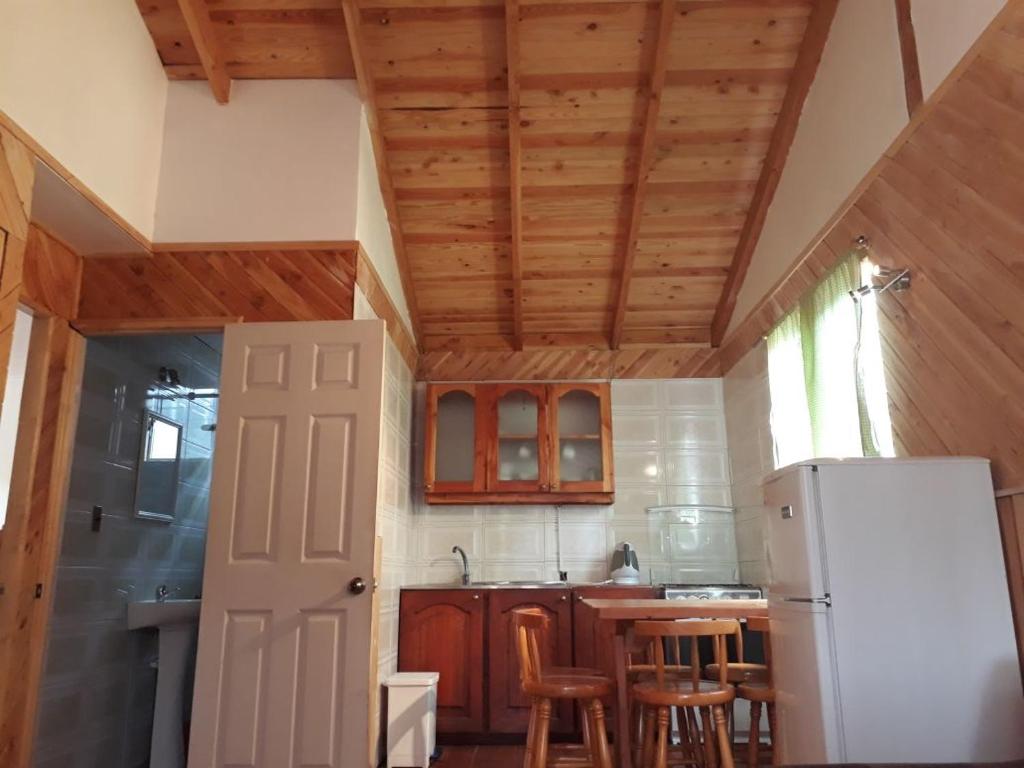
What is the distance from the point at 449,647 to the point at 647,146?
3.16 meters

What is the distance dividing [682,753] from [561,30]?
346 cm

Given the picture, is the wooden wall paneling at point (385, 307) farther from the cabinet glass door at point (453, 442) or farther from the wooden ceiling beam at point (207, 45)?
the wooden ceiling beam at point (207, 45)

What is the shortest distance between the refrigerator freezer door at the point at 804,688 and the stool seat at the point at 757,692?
0.14 metres

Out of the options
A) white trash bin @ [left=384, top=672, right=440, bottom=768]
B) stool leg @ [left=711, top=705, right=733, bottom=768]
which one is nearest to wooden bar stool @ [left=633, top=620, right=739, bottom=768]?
stool leg @ [left=711, top=705, right=733, bottom=768]

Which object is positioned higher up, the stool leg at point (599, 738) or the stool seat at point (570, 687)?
the stool seat at point (570, 687)

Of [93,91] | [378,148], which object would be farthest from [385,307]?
[93,91]

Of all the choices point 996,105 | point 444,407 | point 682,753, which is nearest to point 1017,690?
point 682,753

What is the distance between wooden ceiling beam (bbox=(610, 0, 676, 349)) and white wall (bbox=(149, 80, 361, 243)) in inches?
60.9

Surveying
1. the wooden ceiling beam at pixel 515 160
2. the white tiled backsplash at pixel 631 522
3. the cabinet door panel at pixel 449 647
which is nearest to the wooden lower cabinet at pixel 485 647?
the cabinet door panel at pixel 449 647

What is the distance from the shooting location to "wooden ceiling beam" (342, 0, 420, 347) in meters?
3.79

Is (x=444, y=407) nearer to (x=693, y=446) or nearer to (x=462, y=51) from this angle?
(x=693, y=446)

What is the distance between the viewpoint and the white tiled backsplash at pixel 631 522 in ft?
17.7

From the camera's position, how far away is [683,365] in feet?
18.8

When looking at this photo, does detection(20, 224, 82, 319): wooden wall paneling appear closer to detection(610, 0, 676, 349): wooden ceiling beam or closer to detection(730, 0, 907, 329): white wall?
detection(610, 0, 676, 349): wooden ceiling beam
